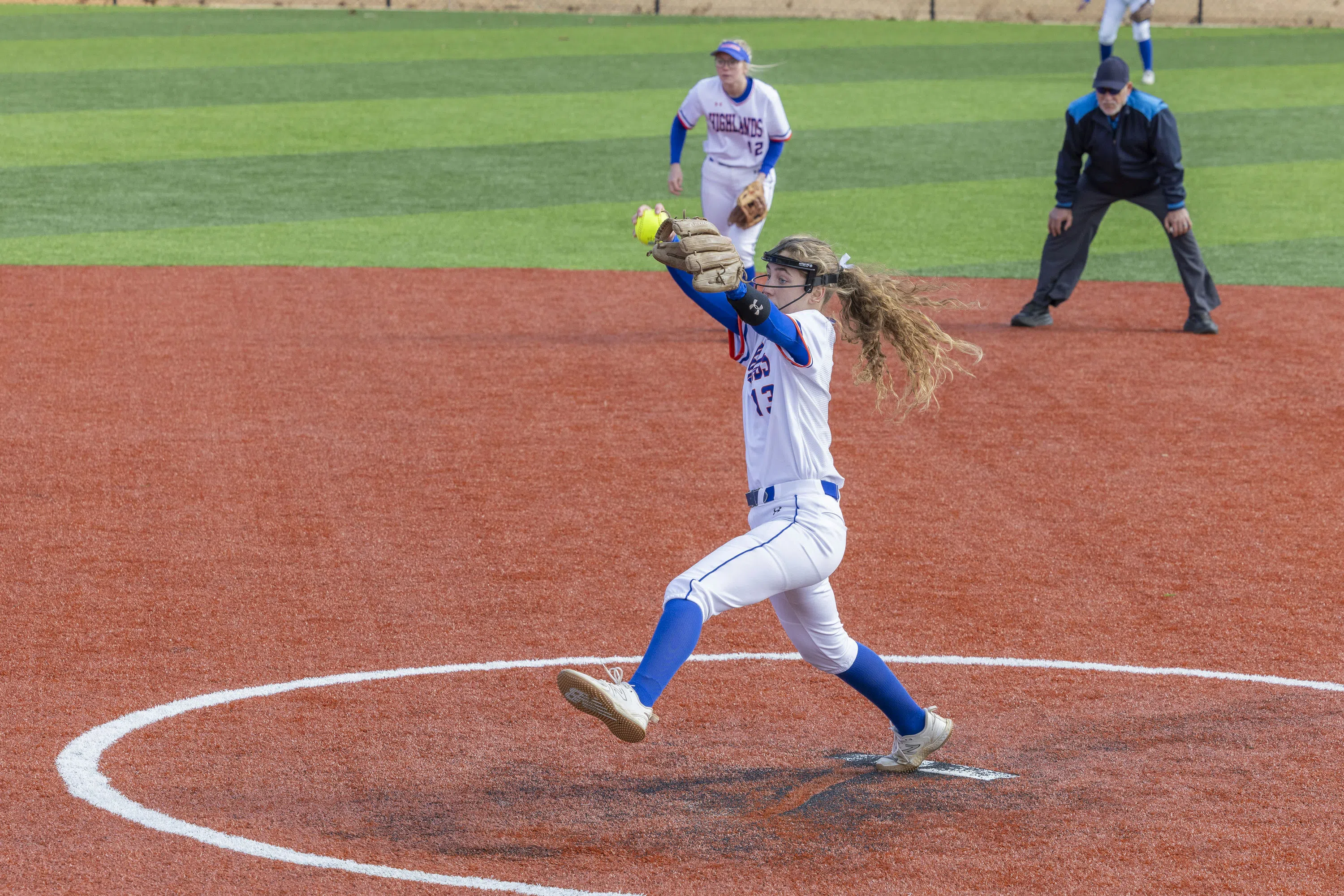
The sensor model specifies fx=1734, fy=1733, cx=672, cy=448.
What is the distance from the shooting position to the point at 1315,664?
6750mm

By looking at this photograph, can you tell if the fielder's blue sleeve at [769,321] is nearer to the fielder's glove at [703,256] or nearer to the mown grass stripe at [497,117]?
the fielder's glove at [703,256]

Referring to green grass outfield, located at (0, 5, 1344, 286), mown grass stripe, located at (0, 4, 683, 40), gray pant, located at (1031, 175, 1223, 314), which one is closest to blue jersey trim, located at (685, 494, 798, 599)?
gray pant, located at (1031, 175, 1223, 314)

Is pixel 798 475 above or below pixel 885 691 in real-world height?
above

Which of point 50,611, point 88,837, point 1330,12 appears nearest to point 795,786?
point 88,837

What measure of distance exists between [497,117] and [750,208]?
1210 cm

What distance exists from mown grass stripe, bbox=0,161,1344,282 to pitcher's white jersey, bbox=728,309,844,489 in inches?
400

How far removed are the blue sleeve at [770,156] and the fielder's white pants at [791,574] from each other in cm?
717

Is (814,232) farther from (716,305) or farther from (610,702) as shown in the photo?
(610,702)

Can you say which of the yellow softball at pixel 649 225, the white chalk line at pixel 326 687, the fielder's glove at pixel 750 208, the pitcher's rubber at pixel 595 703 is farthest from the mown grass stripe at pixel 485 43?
the pitcher's rubber at pixel 595 703

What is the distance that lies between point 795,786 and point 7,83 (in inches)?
872

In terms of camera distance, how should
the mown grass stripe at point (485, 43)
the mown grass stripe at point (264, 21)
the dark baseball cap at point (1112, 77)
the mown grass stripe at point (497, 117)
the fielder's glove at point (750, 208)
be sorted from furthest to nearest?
the mown grass stripe at point (264, 21), the mown grass stripe at point (485, 43), the mown grass stripe at point (497, 117), the dark baseball cap at point (1112, 77), the fielder's glove at point (750, 208)

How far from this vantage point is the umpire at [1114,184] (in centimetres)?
1227

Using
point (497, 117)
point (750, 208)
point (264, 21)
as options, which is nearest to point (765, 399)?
point (750, 208)

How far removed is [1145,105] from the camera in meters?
12.3
